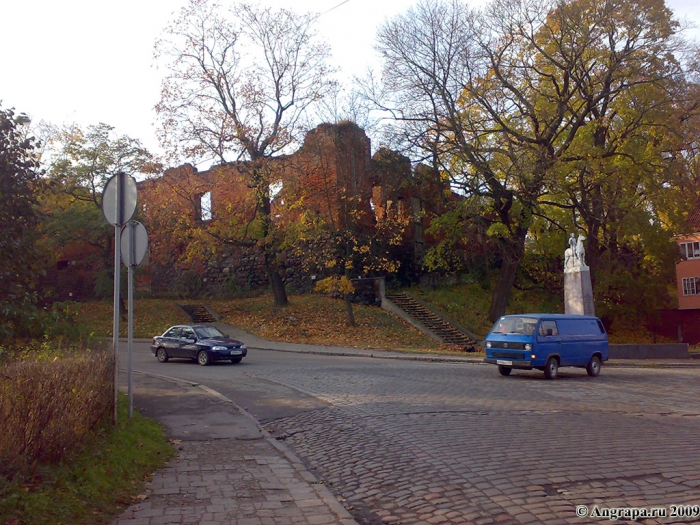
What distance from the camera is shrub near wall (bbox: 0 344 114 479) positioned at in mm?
5242

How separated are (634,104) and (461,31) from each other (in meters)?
9.02

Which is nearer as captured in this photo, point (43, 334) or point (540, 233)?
point (43, 334)

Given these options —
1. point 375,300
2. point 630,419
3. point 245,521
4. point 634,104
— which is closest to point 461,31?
point 634,104

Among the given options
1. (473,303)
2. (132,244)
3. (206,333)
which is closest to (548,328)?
(206,333)

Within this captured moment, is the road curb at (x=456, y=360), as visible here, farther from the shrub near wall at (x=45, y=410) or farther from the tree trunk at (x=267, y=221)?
the shrub near wall at (x=45, y=410)

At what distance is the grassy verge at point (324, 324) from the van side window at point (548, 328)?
1110 centimetres

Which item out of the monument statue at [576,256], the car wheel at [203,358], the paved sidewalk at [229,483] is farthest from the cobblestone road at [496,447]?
the monument statue at [576,256]

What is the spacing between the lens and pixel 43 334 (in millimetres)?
10609

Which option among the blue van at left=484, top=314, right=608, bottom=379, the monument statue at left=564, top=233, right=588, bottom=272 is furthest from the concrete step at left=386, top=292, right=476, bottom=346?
the blue van at left=484, top=314, right=608, bottom=379

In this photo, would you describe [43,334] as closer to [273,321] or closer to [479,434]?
[479,434]

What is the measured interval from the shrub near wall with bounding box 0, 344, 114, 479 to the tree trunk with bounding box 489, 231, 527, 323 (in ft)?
85.9

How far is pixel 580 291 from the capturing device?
86.4 ft

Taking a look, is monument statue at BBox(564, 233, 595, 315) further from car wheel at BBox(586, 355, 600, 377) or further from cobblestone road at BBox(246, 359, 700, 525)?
cobblestone road at BBox(246, 359, 700, 525)

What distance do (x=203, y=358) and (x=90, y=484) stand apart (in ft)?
52.2
